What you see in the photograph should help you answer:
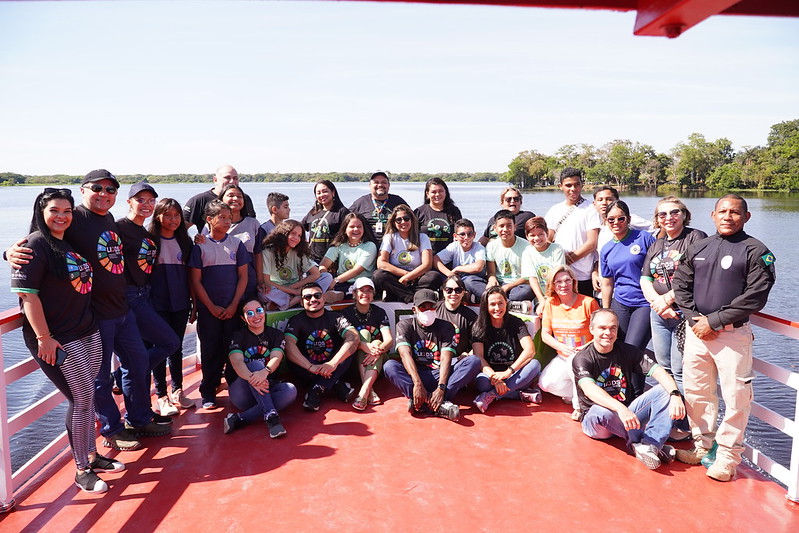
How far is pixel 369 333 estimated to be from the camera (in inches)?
185

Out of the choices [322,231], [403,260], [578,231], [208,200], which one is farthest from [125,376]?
[578,231]

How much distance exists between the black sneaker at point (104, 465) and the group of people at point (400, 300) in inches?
0.4

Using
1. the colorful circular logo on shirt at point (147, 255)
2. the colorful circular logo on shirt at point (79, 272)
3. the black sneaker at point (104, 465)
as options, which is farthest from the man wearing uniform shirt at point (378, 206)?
the black sneaker at point (104, 465)

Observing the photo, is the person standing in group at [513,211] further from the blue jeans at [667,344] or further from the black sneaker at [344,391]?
the black sneaker at [344,391]

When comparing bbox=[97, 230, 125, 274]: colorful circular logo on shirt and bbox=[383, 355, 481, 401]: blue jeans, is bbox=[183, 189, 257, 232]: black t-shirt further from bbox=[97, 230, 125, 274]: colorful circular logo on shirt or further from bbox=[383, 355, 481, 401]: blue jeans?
bbox=[383, 355, 481, 401]: blue jeans

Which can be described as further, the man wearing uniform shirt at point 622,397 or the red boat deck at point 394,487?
the man wearing uniform shirt at point 622,397

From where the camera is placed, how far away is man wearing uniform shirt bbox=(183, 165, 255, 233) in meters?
4.69

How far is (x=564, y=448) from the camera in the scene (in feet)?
12.3

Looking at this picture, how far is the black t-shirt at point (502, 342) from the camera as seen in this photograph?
14.9ft

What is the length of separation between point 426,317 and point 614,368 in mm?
1501

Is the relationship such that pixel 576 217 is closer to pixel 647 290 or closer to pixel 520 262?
pixel 520 262

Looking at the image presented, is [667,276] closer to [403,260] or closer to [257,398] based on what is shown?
[403,260]

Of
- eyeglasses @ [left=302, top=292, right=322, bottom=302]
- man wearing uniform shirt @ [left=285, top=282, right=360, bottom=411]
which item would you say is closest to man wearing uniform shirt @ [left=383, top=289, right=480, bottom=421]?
man wearing uniform shirt @ [left=285, top=282, right=360, bottom=411]

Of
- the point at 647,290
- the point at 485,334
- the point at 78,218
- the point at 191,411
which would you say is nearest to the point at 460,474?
the point at 485,334
